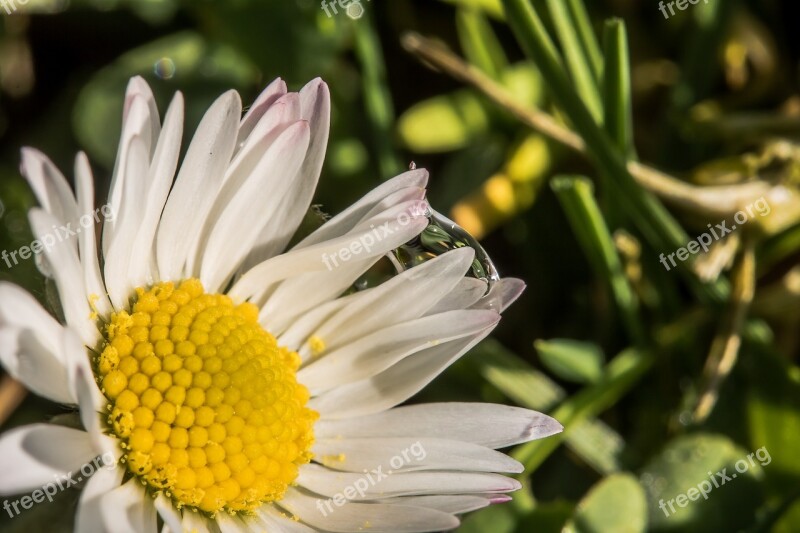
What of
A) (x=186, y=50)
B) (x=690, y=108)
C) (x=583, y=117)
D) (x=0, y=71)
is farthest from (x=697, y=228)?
(x=0, y=71)

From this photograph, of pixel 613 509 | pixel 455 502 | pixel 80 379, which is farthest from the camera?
pixel 613 509

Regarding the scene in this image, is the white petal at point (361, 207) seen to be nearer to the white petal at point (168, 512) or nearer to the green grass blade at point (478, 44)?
the white petal at point (168, 512)

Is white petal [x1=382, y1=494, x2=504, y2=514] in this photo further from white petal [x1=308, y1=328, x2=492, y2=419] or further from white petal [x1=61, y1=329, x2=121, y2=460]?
white petal [x1=61, y1=329, x2=121, y2=460]

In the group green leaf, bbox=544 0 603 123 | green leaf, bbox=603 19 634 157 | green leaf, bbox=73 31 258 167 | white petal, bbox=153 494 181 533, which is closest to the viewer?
white petal, bbox=153 494 181 533

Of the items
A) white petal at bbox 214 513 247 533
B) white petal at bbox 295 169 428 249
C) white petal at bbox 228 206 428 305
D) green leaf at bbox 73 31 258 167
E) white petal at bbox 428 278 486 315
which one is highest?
green leaf at bbox 73 31 258 167

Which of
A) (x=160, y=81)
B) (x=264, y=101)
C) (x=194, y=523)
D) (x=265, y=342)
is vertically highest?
(x=160, y=81)

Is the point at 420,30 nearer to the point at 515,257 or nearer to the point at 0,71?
the point at 515,257

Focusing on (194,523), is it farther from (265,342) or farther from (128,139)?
(128,139)

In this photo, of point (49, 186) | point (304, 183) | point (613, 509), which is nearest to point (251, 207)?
point (304, 183)

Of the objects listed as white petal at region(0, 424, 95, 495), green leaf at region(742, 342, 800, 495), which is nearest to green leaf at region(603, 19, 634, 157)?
green leaf at region(742, 342, 800, 495)
